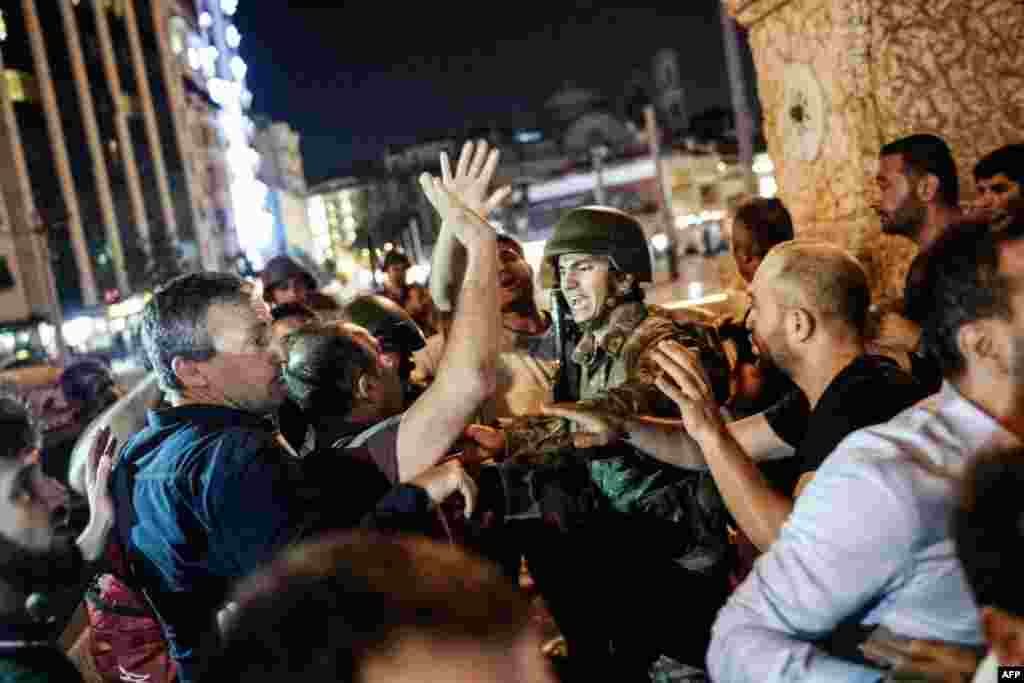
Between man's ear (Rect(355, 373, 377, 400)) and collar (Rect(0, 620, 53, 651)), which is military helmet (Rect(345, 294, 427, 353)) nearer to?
man's ear (Rect(355, 373, 377, 400))

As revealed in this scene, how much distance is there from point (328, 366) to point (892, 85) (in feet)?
12.9

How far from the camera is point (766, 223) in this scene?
486 cm

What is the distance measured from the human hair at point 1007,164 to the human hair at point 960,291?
2.52m

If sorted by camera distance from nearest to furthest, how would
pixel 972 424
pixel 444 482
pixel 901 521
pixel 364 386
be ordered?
pixel 901 521 < pixel 972 424 < pixel 444 482 < pixel 364 386

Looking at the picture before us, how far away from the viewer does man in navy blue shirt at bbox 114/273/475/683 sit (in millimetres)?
2188

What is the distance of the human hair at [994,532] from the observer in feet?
4.33

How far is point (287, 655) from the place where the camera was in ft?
4.05

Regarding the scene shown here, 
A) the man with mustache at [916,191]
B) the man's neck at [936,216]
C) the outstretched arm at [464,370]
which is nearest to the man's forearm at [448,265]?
the outstretched arm at [464,370]

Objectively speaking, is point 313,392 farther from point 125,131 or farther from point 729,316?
point 125,131

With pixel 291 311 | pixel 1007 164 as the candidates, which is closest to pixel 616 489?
pixel 1007 164

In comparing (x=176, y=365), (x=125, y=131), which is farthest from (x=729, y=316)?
(x=125, y=131)

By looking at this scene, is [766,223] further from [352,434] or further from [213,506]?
[213,506]

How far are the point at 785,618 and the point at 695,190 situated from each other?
2575 inches

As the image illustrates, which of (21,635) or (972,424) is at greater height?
(972,424)
